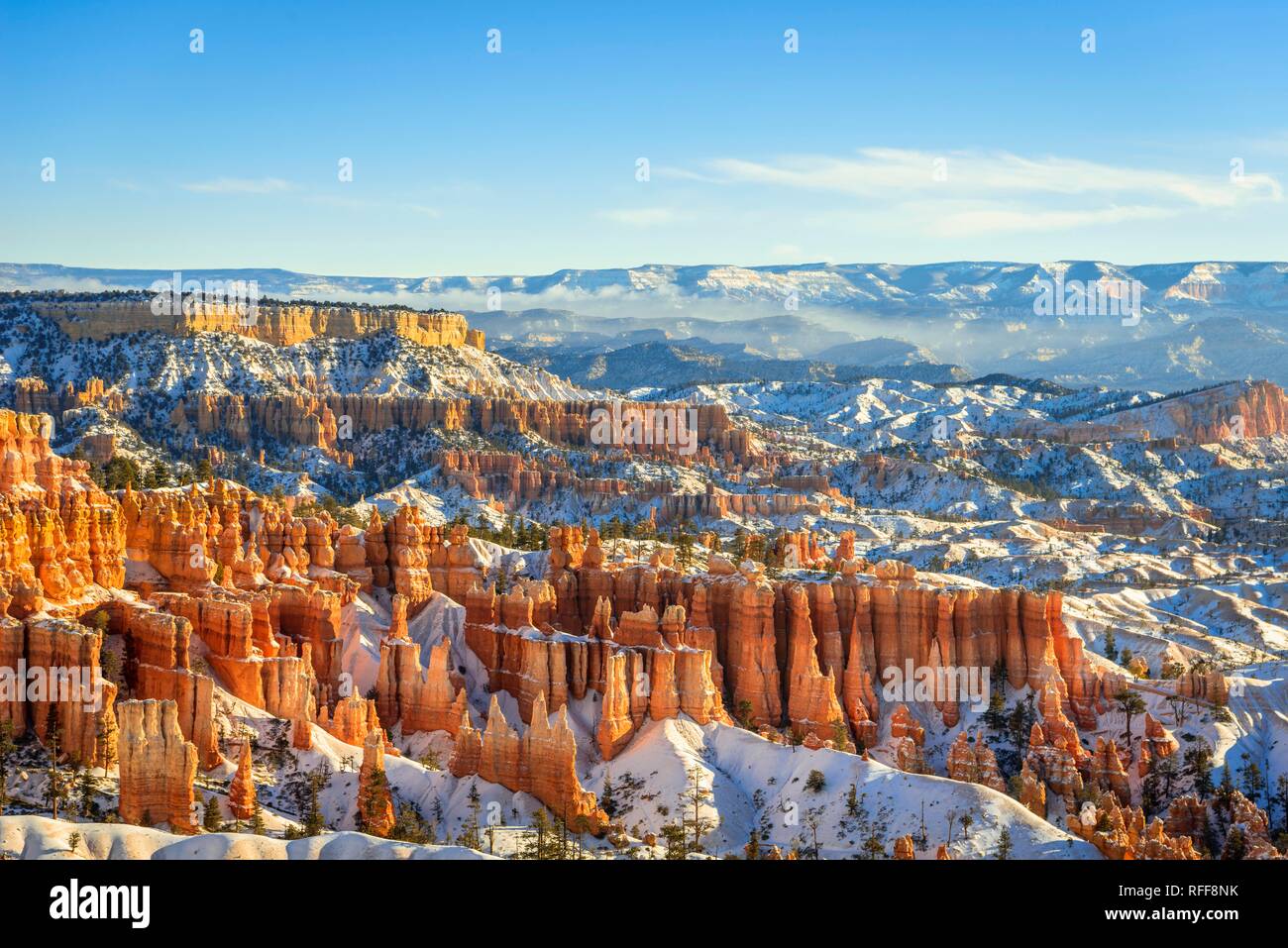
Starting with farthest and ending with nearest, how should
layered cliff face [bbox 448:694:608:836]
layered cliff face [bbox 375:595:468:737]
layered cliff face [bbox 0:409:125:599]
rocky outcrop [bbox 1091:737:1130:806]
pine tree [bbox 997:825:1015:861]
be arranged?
layered cliff face [bbox 375:595:468:737], rocky outcrop [bbox 1091:737:1130:806], layered cliff face [bbox 0:409:125:599], layered cliff face [bbox 448:694:608:836], pine tree [bbox 997:825:1015:861]

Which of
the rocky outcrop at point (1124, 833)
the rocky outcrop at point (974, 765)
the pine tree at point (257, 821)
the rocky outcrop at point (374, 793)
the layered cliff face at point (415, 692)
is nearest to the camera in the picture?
the rocky outcrop at point (1124, 833)

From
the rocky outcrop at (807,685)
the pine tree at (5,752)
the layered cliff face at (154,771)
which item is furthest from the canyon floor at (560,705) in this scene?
the pine tree at (5,752)

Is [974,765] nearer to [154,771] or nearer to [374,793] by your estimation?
[374,793]

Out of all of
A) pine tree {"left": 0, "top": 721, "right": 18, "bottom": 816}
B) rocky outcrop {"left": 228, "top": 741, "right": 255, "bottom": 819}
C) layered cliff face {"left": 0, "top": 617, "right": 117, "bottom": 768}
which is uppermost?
layered cliff face {"left": 0, "top": 617, "right": 117, "bottom": 768}

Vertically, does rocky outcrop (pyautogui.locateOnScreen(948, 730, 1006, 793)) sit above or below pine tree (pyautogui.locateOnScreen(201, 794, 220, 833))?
below

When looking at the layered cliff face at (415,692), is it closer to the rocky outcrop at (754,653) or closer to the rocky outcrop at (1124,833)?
the rocky outcrop at (754,653)

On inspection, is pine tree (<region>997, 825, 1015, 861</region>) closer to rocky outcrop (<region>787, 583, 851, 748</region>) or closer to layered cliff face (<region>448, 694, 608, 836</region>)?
layered cliff face (<region>448, 694, 608, 836</region>)

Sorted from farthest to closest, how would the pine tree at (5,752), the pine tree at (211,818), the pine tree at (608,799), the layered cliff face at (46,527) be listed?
1. the layered cliff face at (46,527)
2. the pine tree at (608,799)
3. the pine tree at (5,752)
4. the pine tree at (211,818)

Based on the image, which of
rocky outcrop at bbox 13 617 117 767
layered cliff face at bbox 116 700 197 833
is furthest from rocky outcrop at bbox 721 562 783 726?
layered cliff face at bbox 116 700 197 833
